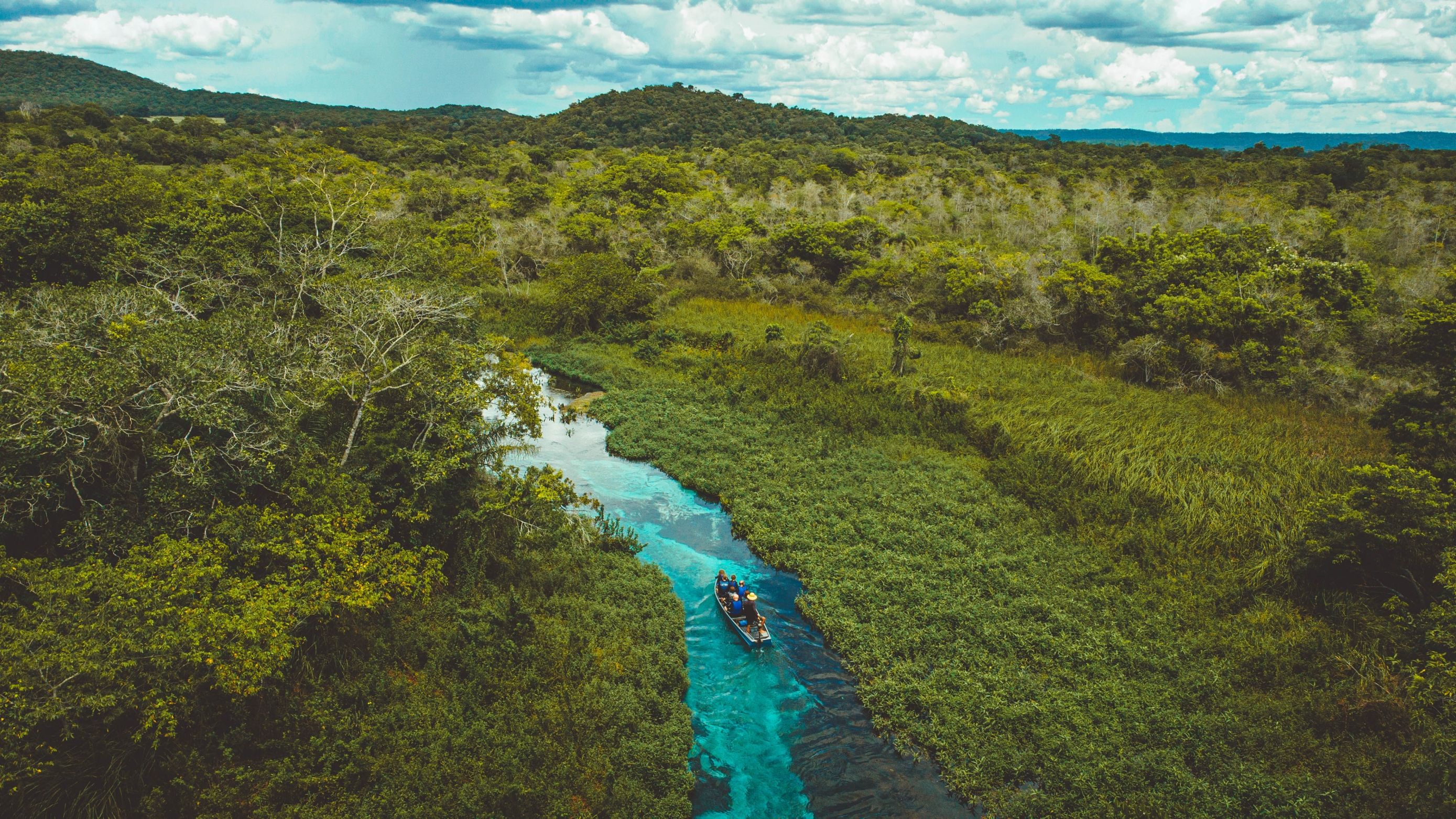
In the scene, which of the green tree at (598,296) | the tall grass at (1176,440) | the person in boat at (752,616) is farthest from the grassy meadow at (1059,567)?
the green tree at (598,296)

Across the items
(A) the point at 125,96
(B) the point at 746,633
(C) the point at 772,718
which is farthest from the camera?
(A) the point at 125,96

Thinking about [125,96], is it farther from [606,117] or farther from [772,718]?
[772,718]

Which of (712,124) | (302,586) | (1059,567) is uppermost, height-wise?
(712,124)

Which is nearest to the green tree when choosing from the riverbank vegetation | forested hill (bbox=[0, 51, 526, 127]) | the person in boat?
the riverbank vegetation

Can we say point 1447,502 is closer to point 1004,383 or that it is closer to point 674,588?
point 1004,383

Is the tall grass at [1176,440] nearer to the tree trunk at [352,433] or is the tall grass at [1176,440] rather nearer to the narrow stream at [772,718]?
the narrow stream at [772,718]

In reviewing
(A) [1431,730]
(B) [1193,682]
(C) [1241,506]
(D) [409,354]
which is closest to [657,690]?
(D) [409,354]

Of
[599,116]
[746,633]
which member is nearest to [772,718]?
[746,633]
